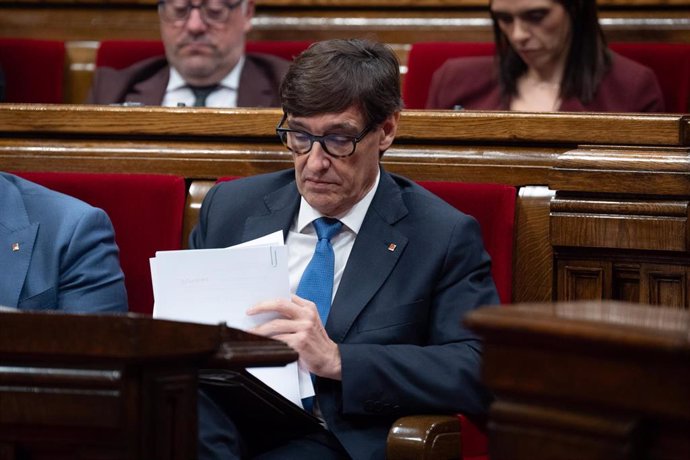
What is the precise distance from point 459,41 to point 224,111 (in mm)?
1293

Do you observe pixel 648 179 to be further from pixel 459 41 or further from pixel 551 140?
pixel 459 41

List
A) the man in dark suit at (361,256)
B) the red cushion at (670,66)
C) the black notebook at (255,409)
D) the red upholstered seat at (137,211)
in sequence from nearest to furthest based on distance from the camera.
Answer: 1. the black notebook at (255,409)
2. the man in dark suit at (361,256)
3. the red upholstered seat at (137,211)
4. the red cushion at (670,66)

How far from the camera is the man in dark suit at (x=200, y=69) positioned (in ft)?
9.30

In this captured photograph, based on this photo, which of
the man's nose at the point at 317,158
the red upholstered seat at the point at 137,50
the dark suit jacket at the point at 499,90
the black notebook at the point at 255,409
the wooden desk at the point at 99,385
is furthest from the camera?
the red upholstered seat at the point at 137,50

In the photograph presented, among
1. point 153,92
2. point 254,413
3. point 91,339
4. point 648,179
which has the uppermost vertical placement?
point 153,92

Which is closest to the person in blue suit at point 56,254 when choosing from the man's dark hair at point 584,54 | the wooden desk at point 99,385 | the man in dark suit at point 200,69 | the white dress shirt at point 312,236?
the white dress shirt at point 312,236

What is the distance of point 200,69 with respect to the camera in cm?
286

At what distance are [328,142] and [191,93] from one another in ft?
4.05

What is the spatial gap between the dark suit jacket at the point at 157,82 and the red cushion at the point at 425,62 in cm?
29

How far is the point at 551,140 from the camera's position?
188cm

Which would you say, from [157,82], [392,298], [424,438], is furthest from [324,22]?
[424,438]

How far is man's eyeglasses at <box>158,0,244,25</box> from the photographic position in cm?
282

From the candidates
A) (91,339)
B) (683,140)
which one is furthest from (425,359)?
(91,339)

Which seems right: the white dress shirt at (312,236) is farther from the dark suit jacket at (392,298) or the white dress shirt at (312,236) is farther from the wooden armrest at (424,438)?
the wooden armrest at (424,438)
